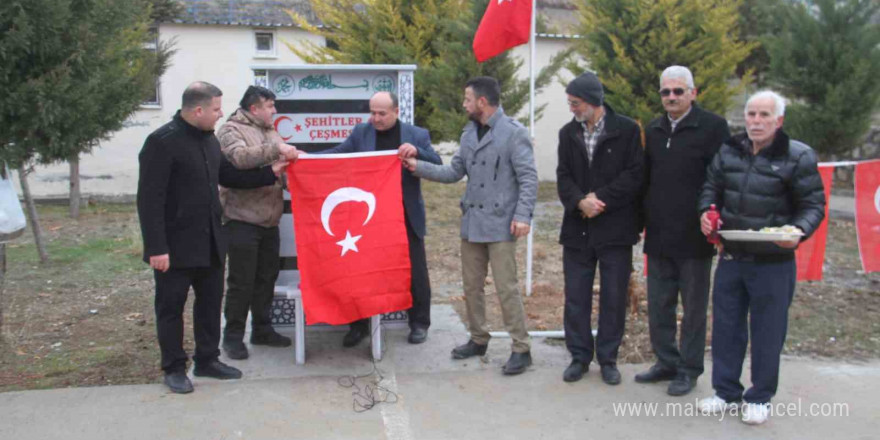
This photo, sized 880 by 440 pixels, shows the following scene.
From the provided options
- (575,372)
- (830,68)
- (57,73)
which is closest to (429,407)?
(575,372)

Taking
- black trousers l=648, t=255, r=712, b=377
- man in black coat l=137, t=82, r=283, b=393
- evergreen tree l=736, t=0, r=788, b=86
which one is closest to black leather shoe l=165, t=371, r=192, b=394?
man in black coat l=137, t=82, r=283, b=393

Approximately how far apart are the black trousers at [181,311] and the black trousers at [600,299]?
2411 millimetres

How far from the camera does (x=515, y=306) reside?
215 inches

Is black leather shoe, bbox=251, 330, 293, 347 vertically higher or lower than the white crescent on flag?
lower

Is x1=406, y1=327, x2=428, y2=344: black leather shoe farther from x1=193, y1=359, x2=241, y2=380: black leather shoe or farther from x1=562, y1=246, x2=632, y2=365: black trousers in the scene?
x1=193, y1=359, x2=241, y2=380: black leather shoe

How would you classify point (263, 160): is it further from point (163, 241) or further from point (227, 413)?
point (227, 413)

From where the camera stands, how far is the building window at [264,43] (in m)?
18.2

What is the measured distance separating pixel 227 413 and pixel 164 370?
71 cm

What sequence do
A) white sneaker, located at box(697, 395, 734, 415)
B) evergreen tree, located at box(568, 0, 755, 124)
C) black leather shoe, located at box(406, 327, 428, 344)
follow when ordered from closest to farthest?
white sneaker, located at box(697, 395, 734, 415) < black leather shoe, located at box(406, 327, 428, 344) < evergreen tree, located at box(568, 0, 755, 124)

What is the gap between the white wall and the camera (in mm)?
17781

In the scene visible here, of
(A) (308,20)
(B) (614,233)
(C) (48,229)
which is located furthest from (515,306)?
(A) (308,20)

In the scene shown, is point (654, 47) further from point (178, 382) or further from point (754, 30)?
point (178, 382)

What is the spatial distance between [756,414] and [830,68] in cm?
1052

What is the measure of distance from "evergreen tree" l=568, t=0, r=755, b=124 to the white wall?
7.47 m
